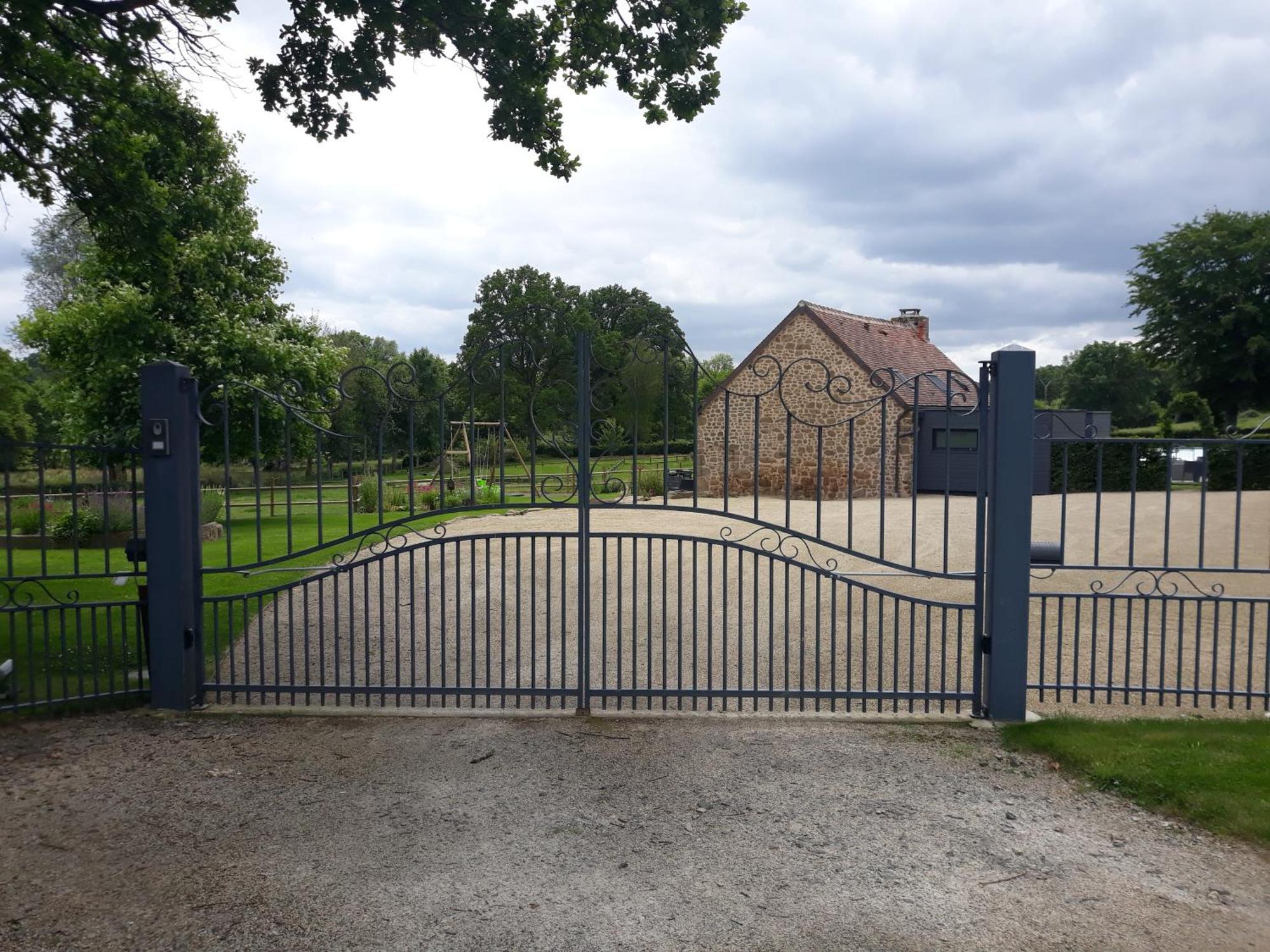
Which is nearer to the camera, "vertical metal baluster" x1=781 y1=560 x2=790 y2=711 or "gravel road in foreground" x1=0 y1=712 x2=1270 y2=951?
"gravel road in foreground" x1=0 y1=712 x2=1270 y2=951

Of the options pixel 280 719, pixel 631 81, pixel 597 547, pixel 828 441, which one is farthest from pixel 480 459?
pixel 280 719

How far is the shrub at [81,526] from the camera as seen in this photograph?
1462cm

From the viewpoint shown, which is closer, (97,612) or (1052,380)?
(97,612)

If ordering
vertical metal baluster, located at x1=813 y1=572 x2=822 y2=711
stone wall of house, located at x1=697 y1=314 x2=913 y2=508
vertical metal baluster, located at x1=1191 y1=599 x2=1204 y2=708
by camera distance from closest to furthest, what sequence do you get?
vertical metal baluster, located at x1=813 y1=572 x2=822 y2=711 → vertical metal baluster, located at x1=1191 y1=599 x2=1204 y2=708 → stone wall of house, located at x1=697 y1=314 x2=913 y2=508

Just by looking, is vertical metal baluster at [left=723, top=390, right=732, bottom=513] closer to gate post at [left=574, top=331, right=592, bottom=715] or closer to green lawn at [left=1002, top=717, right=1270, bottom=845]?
gate post at [left=574, top=331, right=592, bottom=715]

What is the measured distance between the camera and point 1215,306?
3647 cm

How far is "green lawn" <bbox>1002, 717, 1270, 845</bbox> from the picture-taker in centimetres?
480

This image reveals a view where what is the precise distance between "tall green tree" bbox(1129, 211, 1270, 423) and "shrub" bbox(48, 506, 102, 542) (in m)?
38.9

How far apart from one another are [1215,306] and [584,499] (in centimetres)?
3946

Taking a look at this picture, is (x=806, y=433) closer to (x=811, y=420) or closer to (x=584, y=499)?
(x=811, y=420)

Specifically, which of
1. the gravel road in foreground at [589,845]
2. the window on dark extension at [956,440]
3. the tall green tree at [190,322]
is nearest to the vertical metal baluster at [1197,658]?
the gravel road in foreground at [589,845]

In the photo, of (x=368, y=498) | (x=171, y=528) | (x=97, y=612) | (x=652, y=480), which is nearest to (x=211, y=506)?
(x=368, y=498)

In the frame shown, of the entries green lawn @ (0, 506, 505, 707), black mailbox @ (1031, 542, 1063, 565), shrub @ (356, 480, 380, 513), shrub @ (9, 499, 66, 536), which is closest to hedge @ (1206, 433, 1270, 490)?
black mailbox @ (1031, 542, 1063, 565)

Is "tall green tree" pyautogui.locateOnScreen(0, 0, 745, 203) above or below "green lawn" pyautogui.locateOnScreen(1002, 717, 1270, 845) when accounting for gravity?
above
